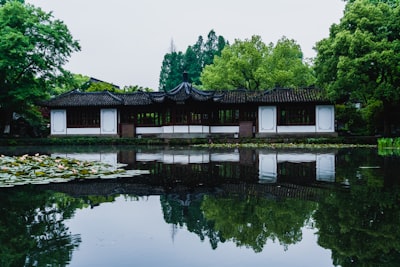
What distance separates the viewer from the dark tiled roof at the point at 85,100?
102ft

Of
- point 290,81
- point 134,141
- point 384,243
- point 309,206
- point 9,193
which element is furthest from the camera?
point 290,81

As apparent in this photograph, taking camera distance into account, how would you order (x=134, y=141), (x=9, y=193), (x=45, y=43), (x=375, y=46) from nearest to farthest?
(x=9, y=193), (x=375, y=46), (x=134, y=141), (x=45, y=43)

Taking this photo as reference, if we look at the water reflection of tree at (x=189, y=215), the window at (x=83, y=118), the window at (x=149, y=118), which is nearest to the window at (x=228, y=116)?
the window at (x=149, y=118)

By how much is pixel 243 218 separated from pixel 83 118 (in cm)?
2903

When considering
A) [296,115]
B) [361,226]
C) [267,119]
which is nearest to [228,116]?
[267,119]

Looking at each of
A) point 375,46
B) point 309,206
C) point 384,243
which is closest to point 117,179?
point 309,206

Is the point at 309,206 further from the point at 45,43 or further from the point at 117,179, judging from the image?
the point at 45,43

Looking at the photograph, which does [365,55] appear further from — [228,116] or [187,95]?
[187,95]

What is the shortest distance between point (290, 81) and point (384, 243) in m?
32.8

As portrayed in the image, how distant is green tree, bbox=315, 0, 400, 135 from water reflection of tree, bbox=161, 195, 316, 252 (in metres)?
19.1

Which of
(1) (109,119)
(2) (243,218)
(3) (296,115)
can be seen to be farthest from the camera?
(1) (109,119)

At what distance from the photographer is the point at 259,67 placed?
34.9 meters

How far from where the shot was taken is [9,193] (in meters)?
6.79

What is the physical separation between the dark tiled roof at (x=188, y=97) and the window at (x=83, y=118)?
2.93 ft
